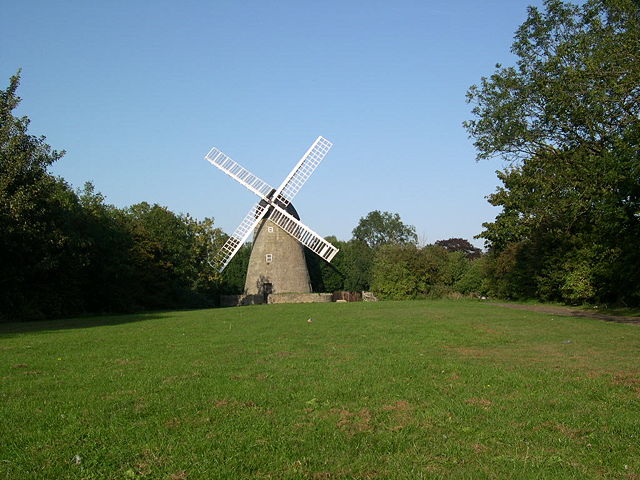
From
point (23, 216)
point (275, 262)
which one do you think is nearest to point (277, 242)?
point (275, 262)

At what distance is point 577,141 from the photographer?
2472cm

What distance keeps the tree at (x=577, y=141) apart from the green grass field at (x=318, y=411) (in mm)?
8680

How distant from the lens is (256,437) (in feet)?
20.1

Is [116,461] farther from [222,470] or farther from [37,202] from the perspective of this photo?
[37,202]

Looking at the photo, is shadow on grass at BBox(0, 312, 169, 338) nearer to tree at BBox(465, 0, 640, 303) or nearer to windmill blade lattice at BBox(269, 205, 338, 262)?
tree at BBox(465, 0, 640, 303)

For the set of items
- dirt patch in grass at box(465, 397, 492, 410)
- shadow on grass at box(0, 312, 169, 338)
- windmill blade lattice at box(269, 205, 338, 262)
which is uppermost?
windmill blade lattice at box(269, 205, 338, 262)

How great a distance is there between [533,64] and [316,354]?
2064cm

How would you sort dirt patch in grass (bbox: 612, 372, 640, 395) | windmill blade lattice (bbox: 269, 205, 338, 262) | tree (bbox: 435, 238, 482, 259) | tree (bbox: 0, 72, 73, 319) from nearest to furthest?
dirt patch in grass (bbox: 612, 372, 640, 395), tree (bbox: 0, 72, 73, 319), windmill blade lattice (bbox: 269, 205, 338, 262), tree (bbox: 435, 238, 482, 259)

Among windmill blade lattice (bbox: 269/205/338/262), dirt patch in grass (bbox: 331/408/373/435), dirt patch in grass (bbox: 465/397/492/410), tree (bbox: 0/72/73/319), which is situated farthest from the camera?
windmill blade lattice (bbox: 269/205/338/262)

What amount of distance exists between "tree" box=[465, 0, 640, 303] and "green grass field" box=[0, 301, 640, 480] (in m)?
8.68

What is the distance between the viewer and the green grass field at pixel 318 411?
5.32 meters

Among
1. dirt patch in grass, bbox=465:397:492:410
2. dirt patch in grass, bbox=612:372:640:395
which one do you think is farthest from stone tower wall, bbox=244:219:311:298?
dirt patch in grass, bbox=465:397:492:410

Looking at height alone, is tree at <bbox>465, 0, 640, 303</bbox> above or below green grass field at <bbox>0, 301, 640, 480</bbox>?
above

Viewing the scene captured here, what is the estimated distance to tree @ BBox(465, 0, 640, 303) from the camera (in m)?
19.2
